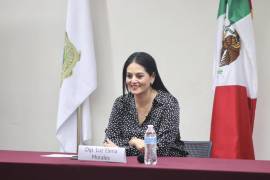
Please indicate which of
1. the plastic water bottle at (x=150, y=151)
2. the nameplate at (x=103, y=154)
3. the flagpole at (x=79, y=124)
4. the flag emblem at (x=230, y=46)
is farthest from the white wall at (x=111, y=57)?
the nameplate at (x=103, y=154)

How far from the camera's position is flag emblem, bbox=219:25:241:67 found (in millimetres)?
3305

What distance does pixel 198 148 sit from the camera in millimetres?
2664

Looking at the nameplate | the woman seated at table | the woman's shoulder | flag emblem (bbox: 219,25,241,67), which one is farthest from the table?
flag emblem (bbox: 219,25,241,67)

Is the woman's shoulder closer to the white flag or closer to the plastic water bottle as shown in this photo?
the plastic water bottle

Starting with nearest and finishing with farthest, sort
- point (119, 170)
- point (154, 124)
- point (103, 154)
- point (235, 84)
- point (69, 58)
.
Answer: point (119, 170) → point (103, 154) → point (154, 124) → point (235, 84) → point (69, 58)

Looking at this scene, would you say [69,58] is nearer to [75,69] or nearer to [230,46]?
[75,69]

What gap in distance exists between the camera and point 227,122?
329 centimetres

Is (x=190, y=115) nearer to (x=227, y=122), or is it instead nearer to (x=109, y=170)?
(x=227, y=122)

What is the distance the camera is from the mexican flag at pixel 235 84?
3.27 m

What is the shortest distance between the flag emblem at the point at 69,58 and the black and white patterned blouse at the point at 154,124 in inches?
40.3

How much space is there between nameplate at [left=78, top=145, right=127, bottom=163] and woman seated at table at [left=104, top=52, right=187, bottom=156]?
2.02ft

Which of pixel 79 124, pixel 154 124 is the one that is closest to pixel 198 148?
pixel 154 124

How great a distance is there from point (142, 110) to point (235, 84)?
998 millimetres

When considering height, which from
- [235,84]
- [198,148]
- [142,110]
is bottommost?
[198,148]
